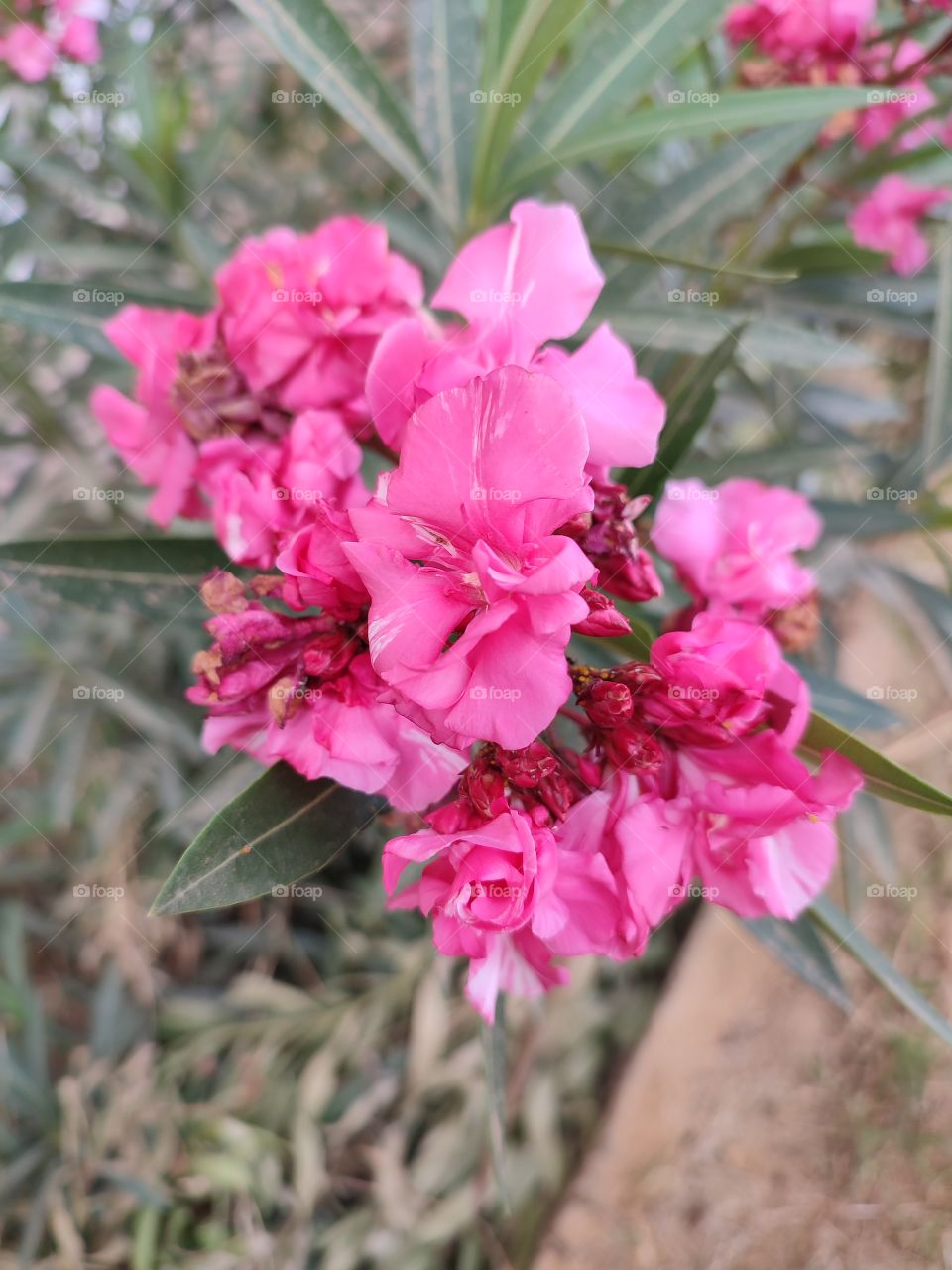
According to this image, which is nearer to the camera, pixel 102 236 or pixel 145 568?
pixel 145 568

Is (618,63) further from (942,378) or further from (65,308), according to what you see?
(65,308)

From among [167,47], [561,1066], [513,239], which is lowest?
[561,1066]

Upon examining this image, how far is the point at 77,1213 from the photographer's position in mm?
1351

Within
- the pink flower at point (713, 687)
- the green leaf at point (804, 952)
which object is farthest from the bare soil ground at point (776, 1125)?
the pink flower at point (713, 687)

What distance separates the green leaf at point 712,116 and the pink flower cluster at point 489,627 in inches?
12.3

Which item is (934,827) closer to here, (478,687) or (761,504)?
(761,504)

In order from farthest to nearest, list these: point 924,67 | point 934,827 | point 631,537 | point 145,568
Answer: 1. point 934,827
2. point 924,67
3. point 145,568
4. point 631,537

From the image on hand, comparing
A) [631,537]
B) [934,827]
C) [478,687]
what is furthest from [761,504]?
[934,827]

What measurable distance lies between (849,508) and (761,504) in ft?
1.92

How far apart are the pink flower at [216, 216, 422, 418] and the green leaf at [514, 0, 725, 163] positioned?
1.17 ft

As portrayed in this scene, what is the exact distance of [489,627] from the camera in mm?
433

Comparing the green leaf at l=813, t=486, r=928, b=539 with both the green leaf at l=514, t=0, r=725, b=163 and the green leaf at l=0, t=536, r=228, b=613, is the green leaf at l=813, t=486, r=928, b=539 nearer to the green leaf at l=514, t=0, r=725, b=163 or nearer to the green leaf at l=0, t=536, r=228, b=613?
the green leaf at l=514, t=0, r=725, b=163

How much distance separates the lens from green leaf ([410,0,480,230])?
3.15ft

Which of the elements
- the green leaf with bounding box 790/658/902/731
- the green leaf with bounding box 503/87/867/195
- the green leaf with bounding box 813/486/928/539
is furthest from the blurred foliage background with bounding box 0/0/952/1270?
the green leaf with bounding box 790/658/902/731
